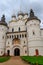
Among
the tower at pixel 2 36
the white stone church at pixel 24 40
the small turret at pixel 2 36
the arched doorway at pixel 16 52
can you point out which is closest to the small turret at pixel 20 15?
the white stone church at pixel 24 40

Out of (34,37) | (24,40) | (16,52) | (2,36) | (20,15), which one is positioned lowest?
(16,52)

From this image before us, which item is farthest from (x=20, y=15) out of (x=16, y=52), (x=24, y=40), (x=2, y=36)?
(x=16, y=52)

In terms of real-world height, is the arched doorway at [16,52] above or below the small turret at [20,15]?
below

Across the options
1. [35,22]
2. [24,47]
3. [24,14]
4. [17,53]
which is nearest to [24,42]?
[24,47]

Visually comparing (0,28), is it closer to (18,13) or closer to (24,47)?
(24,47)

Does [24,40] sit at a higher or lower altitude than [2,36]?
lower

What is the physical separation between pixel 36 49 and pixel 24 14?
21.5 meters

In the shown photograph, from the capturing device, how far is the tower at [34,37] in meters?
38.8

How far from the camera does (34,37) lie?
4006 cm

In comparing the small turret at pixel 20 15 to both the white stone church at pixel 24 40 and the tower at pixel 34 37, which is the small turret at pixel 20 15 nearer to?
the white stone church at pixel 24 40

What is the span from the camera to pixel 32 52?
38.9 m

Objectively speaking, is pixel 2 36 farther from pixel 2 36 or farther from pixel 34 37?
pixel 34 37

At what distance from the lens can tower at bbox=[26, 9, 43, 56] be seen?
38.8m

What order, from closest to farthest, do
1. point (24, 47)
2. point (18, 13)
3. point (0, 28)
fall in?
point (24, 47) < point (0, 28) < point (18, 13)
